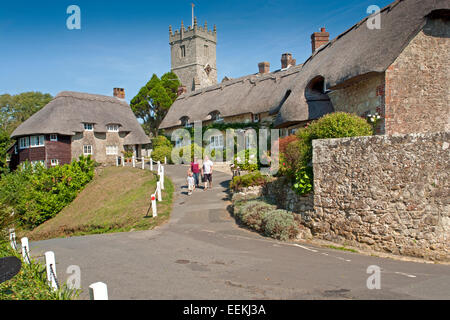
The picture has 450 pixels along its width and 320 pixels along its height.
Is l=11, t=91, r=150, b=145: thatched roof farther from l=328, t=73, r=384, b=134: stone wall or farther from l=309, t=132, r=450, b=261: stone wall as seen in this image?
l=309, t=132, r=450, b=261: stone wall

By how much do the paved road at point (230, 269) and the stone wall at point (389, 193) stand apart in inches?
25.9

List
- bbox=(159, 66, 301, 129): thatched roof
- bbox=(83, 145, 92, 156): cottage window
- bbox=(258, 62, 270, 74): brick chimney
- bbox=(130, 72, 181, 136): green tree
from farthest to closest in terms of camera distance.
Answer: bbox=(130, 72, 181, 136): green tree → bbox=(258, 62, 270, 74): brick chimney → bbox=(83, 145, 92, 156): cottage window → bbox=(159, 66, 301, 129): thatched roof

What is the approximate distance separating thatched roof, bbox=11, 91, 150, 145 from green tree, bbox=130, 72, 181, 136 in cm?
816

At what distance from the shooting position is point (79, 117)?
32.6 m

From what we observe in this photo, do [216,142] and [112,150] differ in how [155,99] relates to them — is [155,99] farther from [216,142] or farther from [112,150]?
[216,142]

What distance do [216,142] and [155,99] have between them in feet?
65.5

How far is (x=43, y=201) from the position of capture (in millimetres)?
20406

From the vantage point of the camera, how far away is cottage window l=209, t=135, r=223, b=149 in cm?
3024

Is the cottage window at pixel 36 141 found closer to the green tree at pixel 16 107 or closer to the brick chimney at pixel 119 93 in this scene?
the brick chimney at pixel 119 93

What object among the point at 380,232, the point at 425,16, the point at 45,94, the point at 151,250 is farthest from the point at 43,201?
the point at 45,94

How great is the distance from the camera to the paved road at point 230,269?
509 centimetres

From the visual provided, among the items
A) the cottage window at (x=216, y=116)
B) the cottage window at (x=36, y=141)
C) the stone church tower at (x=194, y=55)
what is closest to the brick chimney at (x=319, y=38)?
the cottage window at (x=216, y=116)

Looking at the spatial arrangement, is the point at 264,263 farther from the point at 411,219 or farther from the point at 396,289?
the point at 411,219

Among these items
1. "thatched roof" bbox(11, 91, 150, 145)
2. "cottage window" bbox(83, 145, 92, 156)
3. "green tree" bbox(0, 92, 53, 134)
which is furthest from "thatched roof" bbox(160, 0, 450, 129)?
"green tree" bbox(0, 92, 53, 134)
